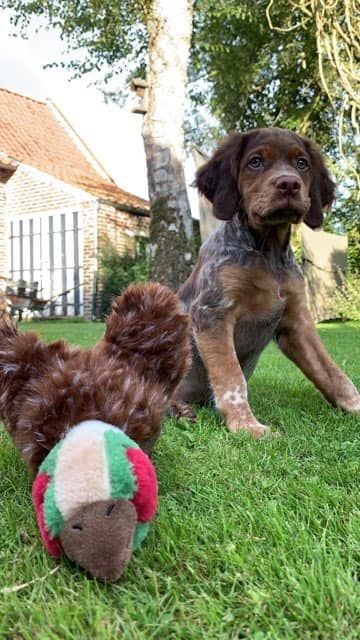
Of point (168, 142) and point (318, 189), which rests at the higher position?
point (168, 142)

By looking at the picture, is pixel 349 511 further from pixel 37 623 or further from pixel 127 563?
pixel 37 623

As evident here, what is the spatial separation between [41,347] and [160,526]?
64 centimetres

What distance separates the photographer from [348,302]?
15961mm

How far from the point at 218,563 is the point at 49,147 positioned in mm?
23768

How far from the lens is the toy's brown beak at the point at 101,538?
46.9 inches

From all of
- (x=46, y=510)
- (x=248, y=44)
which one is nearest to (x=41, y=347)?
(x=46, y=510)

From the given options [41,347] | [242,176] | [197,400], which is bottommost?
[197,400]

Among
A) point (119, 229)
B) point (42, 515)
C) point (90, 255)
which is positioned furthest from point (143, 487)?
point (119, 229)

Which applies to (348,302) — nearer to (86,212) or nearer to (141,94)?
(141,94)

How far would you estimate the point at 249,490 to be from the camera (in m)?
1.75

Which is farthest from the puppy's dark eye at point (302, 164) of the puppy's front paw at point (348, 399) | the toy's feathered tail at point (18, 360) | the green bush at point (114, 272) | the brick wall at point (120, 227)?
the brick wall at point (120, 227)

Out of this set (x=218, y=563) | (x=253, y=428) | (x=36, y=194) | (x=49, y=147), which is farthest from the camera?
(x=49, y=147)

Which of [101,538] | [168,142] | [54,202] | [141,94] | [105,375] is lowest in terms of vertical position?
[101,538]

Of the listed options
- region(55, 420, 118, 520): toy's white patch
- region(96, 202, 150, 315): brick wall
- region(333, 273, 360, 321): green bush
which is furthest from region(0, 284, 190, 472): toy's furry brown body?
region(96, 202, 150, 315): brick wall
